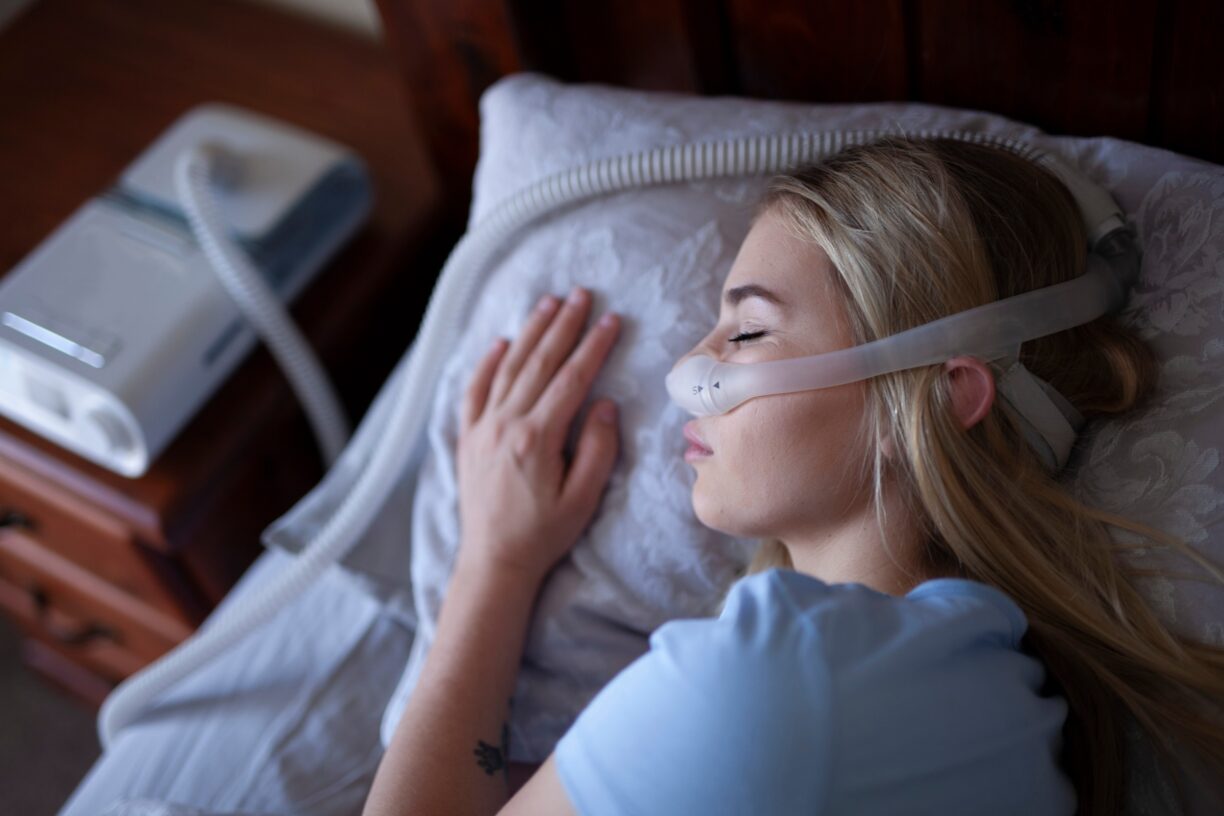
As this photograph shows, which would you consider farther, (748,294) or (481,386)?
(481,386)

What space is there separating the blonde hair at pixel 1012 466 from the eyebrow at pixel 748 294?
5 cm

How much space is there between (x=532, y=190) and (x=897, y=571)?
1.65 feet

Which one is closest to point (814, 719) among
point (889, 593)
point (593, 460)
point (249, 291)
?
point (889, 593)

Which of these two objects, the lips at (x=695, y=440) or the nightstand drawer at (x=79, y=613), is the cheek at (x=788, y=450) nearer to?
the lips at (x=695, y=440)

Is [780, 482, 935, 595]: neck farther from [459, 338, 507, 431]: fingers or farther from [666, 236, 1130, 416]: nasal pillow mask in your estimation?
[459, 338, 507, 431]: fingers

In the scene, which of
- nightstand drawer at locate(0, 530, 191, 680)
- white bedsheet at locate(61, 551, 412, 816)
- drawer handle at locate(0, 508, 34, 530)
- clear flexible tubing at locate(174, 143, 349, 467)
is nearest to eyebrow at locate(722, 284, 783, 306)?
white bedsheet at locate(61, 551, 412, 816)

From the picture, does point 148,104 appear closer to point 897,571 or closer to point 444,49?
point 444,49

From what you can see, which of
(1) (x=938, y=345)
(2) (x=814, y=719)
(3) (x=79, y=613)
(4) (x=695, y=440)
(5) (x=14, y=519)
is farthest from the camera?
(3) (x=79, y=613)

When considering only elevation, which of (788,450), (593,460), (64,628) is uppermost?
(788,450)

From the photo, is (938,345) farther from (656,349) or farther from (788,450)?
(656,349)

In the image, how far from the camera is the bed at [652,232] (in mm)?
891

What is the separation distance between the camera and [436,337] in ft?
3.90

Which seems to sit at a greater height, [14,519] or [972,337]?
[972,337]

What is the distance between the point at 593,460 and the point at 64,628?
1.04 metres
